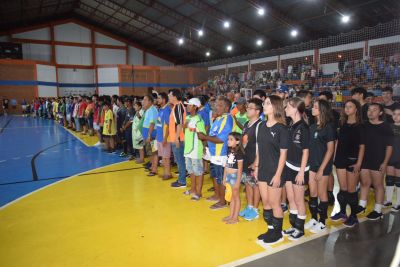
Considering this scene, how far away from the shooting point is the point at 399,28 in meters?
10.9

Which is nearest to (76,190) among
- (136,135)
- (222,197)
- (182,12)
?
(136,135)

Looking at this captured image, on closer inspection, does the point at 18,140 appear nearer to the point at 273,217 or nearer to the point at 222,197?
the point at 222,197

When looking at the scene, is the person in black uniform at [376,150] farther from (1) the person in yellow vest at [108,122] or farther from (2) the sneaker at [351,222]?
(1) the person in yellow vest at [108,122]

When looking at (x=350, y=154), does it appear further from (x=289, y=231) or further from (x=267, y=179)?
(x=267, y=179)

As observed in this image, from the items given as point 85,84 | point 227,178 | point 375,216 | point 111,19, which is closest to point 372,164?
point 375,216

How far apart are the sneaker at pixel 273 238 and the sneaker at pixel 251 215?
62 centimetres

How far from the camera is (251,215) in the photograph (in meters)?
4.02

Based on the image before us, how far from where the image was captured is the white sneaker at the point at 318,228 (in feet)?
11.9

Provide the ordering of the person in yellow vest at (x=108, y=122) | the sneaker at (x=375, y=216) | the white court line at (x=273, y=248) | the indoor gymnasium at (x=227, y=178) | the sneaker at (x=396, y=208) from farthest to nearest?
the person in yellow vest at (x=108, y=122), the sneaker at (x=396, y=208), the sneaker at (x=375, y=216), the indoor gymnasium at (x=227, y=178), the white court line at (x=273, y=248)

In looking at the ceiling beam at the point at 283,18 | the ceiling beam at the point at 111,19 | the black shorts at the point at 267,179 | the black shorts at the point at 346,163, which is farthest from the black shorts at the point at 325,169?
the ceiling beam at the point at 111,19

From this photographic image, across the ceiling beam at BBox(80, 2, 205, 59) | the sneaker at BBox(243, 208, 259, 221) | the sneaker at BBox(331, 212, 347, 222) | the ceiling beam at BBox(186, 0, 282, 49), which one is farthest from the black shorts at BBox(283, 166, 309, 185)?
→ the ceiling beam at BBox(80, 2, 205, 59)

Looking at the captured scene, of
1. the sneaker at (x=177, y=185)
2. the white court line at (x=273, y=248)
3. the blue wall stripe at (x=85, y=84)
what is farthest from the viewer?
the blue wall stripe at (x=85, y=84)

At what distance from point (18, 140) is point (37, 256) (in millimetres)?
9992

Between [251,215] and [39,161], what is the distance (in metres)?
6.44
